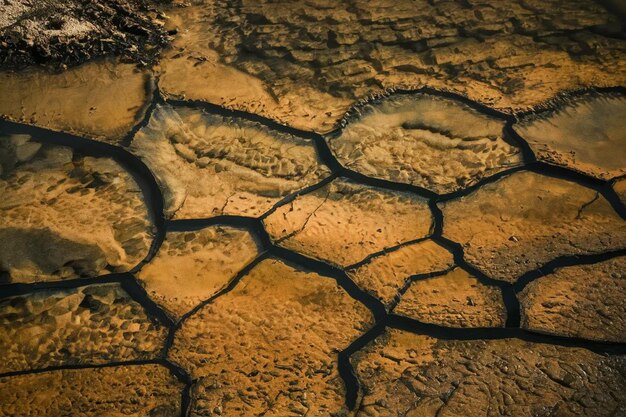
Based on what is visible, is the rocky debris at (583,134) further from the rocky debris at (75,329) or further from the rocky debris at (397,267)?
the rocky debris at (75,329)

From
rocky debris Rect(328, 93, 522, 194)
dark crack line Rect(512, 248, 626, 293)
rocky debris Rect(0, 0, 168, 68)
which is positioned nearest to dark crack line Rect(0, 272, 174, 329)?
rocky debris Rect(328, 93, 522, 194)

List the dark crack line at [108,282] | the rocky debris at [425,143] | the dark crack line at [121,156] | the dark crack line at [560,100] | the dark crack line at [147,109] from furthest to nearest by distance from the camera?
the dark crack line at [560,100] < the dark crack line at [147,109] < the rocky debris at [425,143] < the dark crack line at [121,156] < the dark crack line at [108,282]

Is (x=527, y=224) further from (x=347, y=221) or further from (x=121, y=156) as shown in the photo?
(x=121, y=156)

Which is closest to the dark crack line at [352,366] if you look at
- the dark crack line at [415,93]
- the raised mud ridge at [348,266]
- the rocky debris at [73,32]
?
the raised mud ridge at [348,266]

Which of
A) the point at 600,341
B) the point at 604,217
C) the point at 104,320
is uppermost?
the point at 604,217

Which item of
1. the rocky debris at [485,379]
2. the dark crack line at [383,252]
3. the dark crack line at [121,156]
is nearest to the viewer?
the rocky debris at [485,379]

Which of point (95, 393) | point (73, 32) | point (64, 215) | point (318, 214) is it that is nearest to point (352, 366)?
point (318, 214)

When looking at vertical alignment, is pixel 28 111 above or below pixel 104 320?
above

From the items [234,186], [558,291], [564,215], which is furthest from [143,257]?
[564,215]

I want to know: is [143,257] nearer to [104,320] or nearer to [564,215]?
[104,320]
